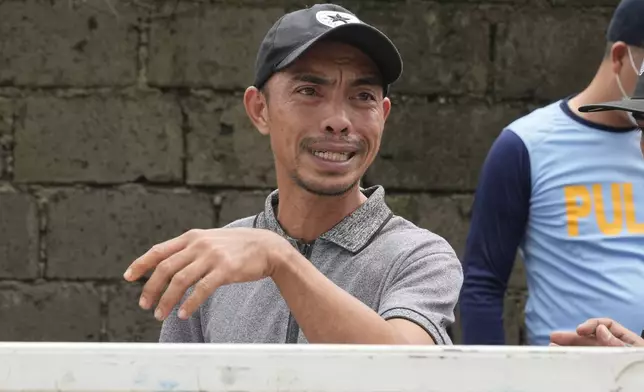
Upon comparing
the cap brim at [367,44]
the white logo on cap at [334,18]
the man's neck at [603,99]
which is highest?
the white logo on cap at [334,18]

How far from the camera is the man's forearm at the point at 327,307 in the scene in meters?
1.54

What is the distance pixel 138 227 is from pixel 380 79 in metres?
1.93

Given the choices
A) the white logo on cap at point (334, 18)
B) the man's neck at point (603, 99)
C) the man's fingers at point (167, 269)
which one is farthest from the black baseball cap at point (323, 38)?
the man's neck at point (603, 99)

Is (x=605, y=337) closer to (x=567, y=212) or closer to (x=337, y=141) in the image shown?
(x=337, y=141)

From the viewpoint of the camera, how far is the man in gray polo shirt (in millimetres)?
1720

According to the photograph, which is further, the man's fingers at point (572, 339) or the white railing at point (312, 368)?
the man's fingers at point (572, 339)

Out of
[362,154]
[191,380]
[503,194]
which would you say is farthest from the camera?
[503,194]

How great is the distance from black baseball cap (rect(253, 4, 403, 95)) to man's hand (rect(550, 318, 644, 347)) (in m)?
0.53

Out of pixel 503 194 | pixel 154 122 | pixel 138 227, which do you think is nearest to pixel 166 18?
pixel 154 122

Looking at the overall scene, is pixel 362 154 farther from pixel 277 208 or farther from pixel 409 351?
pixel 409 351

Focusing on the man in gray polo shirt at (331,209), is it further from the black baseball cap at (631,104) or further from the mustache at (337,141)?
the black baseball cap at (631,104)

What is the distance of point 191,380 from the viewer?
118 cm

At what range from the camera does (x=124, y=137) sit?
12.1 ft

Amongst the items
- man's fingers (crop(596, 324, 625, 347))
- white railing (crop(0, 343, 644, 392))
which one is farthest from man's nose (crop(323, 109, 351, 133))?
white railing (crop(0, 343, 644, 392))
